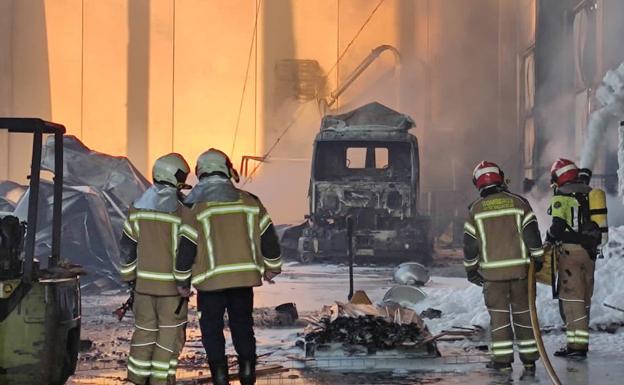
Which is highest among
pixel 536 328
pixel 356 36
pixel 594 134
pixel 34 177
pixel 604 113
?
pixel 356 36

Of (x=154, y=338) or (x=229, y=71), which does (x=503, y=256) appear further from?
(x=229, y=71)

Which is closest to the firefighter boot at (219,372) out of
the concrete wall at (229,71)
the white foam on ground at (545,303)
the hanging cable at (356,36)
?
the white foam on ground at (545,303)

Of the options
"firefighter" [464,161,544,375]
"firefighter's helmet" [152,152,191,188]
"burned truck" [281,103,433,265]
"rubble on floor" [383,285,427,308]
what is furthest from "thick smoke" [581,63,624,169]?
"firefighter's helmet" [152,152,191,188]

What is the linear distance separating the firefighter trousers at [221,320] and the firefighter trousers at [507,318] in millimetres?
1641

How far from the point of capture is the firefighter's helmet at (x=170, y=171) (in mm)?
4617

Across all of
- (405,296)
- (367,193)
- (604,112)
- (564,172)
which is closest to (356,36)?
(367,193)

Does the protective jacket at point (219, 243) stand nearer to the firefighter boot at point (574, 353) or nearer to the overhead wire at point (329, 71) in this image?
the firefighter boot at point (574, 353)

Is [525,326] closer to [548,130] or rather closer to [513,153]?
[548,130]

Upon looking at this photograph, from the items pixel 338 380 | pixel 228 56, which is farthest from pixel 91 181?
pixel 338 380

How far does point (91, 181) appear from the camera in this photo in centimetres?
1191

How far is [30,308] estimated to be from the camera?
411cm

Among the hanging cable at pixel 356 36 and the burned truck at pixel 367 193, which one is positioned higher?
the hanging cable at pixel 356 36

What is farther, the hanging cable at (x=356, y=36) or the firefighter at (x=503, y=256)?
the hanging cable at (x=356, y=36)

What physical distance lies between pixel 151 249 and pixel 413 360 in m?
2.05
